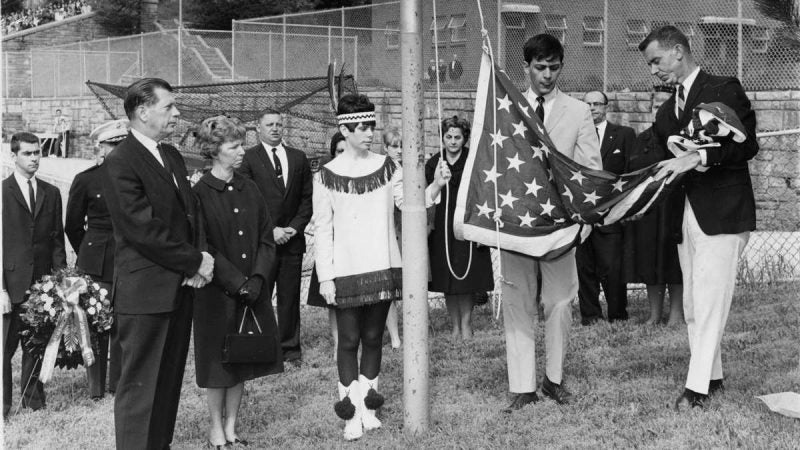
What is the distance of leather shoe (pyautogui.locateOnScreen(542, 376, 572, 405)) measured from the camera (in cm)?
708

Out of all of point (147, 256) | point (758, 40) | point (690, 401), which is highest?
point (758, 40)

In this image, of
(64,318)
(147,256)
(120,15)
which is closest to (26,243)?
(64,318)

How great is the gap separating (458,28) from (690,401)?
17213mm

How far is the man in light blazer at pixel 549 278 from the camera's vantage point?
23.0 ft

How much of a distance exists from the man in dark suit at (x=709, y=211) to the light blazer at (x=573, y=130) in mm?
551

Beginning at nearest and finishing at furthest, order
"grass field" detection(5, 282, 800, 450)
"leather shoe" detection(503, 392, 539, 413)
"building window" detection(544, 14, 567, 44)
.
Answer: "grass field" detection(5, 282, 800, 450), "leather shoe" detection(503, 392, 539, 413), "building window" detection(544, 14, 567, 44)

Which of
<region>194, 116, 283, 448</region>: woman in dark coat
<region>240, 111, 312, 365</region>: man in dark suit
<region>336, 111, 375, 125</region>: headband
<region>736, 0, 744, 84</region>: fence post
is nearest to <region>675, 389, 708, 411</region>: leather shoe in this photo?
<region>194, 116, 283, 448</region>: woman in dark coat

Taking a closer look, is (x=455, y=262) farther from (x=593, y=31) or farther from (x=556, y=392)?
(x=593, y=31)

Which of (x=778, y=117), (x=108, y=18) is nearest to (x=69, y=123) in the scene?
(x=108, y=18)

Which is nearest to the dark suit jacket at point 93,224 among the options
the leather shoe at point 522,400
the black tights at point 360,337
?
the black tights at point 360,337

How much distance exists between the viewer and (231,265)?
645cm

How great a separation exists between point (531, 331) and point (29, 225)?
3657mm

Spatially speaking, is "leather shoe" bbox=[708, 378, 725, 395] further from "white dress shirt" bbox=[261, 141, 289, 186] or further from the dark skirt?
"white dress shirt" bbox=[261, 141, 289, 186]

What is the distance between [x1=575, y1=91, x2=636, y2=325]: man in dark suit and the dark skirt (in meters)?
4.03
